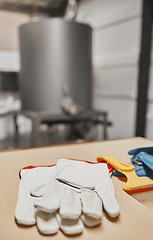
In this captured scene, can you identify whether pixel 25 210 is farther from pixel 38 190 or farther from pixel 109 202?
pixel 109 202

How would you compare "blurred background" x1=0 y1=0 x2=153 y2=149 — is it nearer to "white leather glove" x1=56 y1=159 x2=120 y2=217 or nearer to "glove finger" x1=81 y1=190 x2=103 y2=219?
"white leather glove" x1=56 y1=159 x2=120 y2=217

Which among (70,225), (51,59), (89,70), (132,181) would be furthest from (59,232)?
(89,70)

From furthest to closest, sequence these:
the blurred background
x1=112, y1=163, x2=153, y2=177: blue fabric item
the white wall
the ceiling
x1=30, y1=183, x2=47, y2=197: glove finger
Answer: the ceiling → the white wall → the blurred background → x1=112, y1=163, x2=153, y2=177: blue fabric item → x1=30, y1=183, x2=47, y2=197: glove finger

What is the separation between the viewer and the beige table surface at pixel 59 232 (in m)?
0.46

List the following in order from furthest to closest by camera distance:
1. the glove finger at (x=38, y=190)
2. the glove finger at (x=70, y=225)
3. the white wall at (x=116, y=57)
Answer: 1. the white wall at (x=116, y=57)
2. the glove finger at (x=38, y=190)
3. the glove finger at (x=70, y=225)

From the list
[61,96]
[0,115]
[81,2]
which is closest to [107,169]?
[61,96]

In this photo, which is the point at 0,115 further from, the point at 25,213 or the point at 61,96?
the point at 25,213

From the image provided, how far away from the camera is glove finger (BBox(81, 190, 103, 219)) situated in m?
0.48

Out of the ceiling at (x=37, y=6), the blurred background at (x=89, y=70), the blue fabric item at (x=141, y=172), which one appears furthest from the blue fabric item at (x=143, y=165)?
the ceiling at (x=37, y=6)

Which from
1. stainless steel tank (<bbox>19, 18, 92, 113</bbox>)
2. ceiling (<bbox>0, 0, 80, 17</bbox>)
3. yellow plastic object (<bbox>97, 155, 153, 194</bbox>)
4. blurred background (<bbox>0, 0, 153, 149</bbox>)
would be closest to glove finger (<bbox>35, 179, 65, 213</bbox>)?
yellow plastic object (<bbox>97, 155, 153, 194</bbox>)

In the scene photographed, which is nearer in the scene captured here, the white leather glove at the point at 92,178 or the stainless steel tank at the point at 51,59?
the white leather glove at the point at 92,178

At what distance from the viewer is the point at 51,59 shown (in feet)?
7.49

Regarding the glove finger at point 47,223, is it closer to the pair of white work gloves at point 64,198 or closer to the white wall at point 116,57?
the pair of white work gloves at point 64,198

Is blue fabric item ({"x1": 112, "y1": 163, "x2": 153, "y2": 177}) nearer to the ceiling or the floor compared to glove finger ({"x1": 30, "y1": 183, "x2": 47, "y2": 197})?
nearer to the floor
